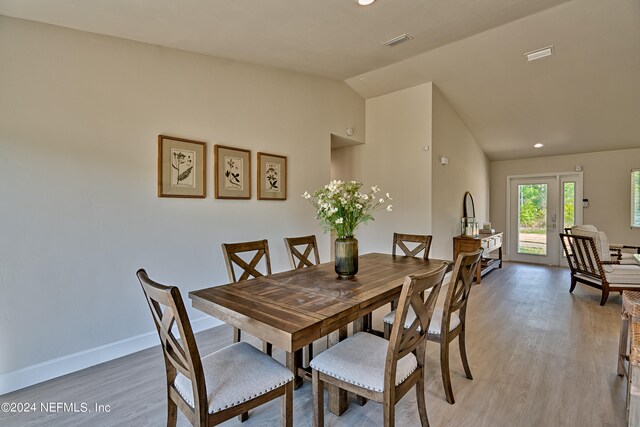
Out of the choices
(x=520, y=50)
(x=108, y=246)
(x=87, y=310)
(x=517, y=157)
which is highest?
(x=520, y=50)

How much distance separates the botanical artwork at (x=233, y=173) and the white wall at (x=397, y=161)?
2.49m

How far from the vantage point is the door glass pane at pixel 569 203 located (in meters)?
6.27

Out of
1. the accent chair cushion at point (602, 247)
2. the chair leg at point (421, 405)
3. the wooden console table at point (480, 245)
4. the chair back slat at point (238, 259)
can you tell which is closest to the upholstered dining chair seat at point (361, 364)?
the chair leg at point (421, 405)

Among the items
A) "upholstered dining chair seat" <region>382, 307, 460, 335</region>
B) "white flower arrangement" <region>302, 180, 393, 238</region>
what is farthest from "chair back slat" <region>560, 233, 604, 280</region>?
"white flower arrangement" <region>302, 180, 393, 238</region>

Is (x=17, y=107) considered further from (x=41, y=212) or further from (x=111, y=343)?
(x=111, y=343)

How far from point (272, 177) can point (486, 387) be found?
2932 mm

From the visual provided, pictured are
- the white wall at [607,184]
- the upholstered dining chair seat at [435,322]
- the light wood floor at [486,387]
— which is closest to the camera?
the light wood floor at [486,387]

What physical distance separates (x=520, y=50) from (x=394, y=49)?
1602 mm

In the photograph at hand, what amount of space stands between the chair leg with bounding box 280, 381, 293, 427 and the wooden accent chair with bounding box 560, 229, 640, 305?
172 inches

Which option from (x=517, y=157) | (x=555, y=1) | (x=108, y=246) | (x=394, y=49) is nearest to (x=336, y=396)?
(x=108, y=246)

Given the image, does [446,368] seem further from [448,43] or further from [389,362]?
[448,43]

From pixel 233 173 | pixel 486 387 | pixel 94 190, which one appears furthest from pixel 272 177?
pixel 486 387

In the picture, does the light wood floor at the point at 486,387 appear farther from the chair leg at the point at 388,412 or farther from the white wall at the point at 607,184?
the white wall at the point at 607,184

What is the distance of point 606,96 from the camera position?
14.0 ft
